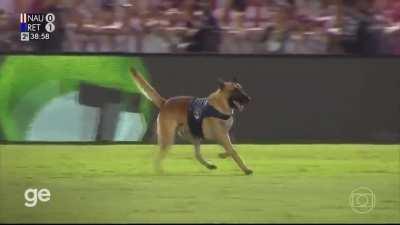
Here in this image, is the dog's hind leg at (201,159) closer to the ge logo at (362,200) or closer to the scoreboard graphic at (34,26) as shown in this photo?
the ge logo at (362,200)

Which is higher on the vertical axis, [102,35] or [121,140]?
[102,35]

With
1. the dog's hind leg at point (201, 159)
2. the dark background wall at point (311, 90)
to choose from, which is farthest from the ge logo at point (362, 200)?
the dog's hind leg at point (201, 159)

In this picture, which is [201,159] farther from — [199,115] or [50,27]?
[50,27]

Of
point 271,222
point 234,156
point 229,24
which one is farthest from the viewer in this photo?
point 229,24

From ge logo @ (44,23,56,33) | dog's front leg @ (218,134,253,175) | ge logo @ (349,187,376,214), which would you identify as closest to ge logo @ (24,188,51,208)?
ge logo @ (44,23,56,33)

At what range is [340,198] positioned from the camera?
4.91 m

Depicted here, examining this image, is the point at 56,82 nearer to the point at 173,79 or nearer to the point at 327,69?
the point at 173,79

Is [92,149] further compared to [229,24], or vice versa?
[229,24]

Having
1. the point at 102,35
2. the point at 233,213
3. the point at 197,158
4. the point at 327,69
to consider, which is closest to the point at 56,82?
the point at 102,35

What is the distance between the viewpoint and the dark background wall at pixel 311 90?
5281 mm

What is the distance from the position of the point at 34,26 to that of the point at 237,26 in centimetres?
143

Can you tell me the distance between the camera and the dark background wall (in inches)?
208

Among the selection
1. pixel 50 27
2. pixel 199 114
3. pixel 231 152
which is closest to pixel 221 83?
pixel 199 114

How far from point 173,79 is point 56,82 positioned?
77cm
